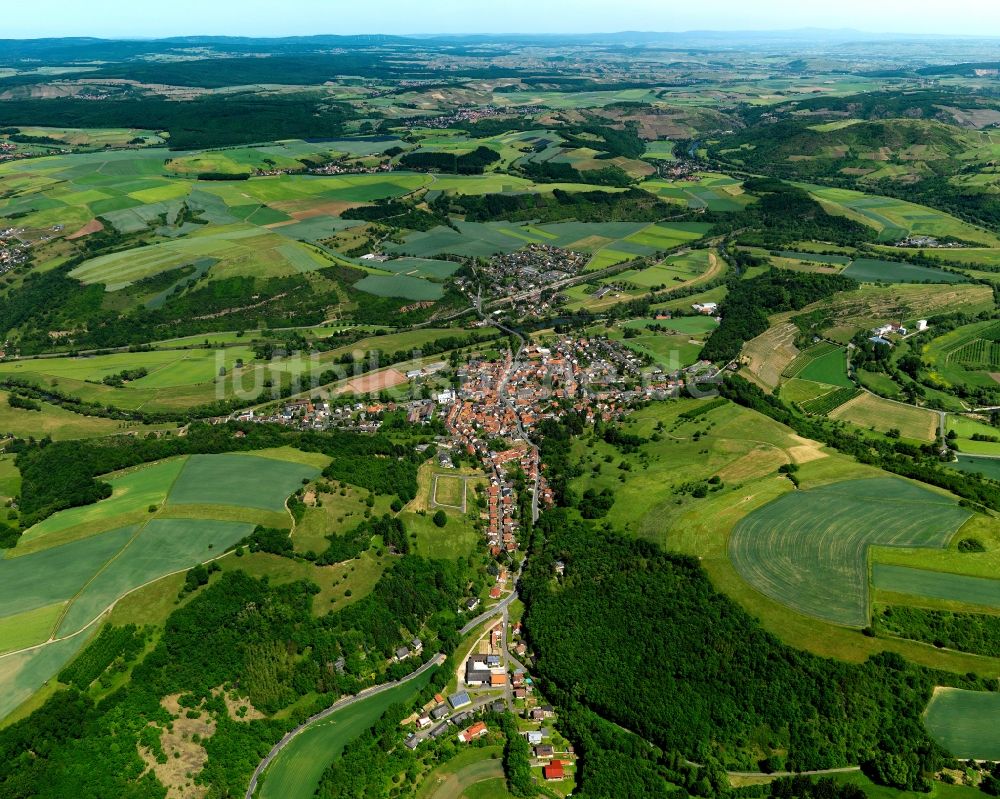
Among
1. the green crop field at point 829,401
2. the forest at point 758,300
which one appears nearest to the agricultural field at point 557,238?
the forest at point 758,300

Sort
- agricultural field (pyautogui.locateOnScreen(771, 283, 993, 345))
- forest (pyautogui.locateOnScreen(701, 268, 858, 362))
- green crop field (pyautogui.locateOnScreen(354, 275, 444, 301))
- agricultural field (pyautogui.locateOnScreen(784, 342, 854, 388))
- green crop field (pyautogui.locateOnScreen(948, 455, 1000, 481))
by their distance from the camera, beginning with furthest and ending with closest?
green crop field (pyautogui.locateOnScreen(354, 275, 444, 301)) < agricultural field (pyautogui.locateOnScreen(771, 283, 993, 345)) < forest (pyautogui.locateOnScreen(701, 268, 858, 362)) < agricultural field (pyautogui.locateOnScreen(784, 342, 854, 388)) < green crop field (pyautogui.locateOnScreen(948, 455, 1000, 481))

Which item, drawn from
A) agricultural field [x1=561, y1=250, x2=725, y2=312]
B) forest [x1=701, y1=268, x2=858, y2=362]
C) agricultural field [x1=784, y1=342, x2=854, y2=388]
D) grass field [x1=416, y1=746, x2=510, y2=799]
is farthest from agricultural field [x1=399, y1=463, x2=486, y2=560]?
agricultural field [x1=561, y1=250, x2=725, y2=312]

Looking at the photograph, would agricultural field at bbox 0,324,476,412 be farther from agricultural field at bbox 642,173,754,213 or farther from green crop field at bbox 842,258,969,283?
agricultural field at bbox 642,173,754,213

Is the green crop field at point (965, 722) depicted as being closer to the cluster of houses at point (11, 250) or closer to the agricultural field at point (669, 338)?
the agricultural field at point (669, 338)

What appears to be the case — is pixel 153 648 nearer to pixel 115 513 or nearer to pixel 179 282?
pixel 115 513

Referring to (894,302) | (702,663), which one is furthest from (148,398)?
(894,302)

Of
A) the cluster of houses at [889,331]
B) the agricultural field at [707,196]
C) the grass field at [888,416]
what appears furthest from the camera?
the agricultural field at [707,196]
